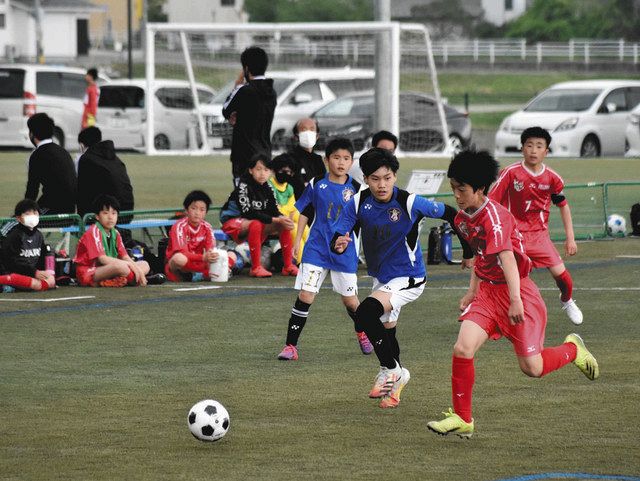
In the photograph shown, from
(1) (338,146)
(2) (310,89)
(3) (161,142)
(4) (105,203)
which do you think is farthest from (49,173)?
(2) (310,89)

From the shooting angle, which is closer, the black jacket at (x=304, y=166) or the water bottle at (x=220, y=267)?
the water bottle at (x=220, y=267)

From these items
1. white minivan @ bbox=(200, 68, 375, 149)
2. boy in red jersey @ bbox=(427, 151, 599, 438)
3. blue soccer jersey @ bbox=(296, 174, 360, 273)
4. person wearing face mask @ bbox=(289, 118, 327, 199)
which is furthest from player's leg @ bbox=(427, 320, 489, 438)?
white minivan @ bbox=(200, 68, 375, 149)

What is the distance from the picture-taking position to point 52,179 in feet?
50.3

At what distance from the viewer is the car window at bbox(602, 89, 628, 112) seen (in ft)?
103

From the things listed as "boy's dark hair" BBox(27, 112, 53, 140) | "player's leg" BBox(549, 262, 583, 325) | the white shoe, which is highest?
"boy's dark hair" BBox(27, 112, 53, 140)

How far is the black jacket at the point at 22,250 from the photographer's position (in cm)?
1370

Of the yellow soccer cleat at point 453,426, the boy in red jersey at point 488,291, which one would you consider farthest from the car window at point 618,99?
the yellow soccer cleat at point 453,426

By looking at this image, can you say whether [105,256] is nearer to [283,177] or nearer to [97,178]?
[97,178]

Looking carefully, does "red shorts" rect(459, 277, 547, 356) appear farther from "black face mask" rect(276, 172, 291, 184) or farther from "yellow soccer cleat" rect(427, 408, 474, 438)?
"black face mask" rect(276, 172, 291, 184)

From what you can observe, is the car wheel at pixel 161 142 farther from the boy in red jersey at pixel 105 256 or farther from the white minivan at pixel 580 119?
the boy in red jersey at pixel 105 256

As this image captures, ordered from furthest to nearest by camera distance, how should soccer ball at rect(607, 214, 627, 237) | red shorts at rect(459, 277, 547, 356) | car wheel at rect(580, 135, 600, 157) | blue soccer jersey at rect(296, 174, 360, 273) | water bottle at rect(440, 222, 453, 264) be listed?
car wheel at rect(580, 135, 600, 157)
soccer ball at rect(607, 214, 627, 237)
water bottle at rect(440, 222, 453, 264)
blue soccer jersey at rect(296, 174, 360, 273)
red shorts at rect(459, 277, 547, 356)

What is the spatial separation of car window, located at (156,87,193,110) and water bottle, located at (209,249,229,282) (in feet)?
58.8

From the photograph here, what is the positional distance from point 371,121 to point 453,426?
23041 mm

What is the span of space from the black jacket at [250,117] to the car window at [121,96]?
63.1 ft
